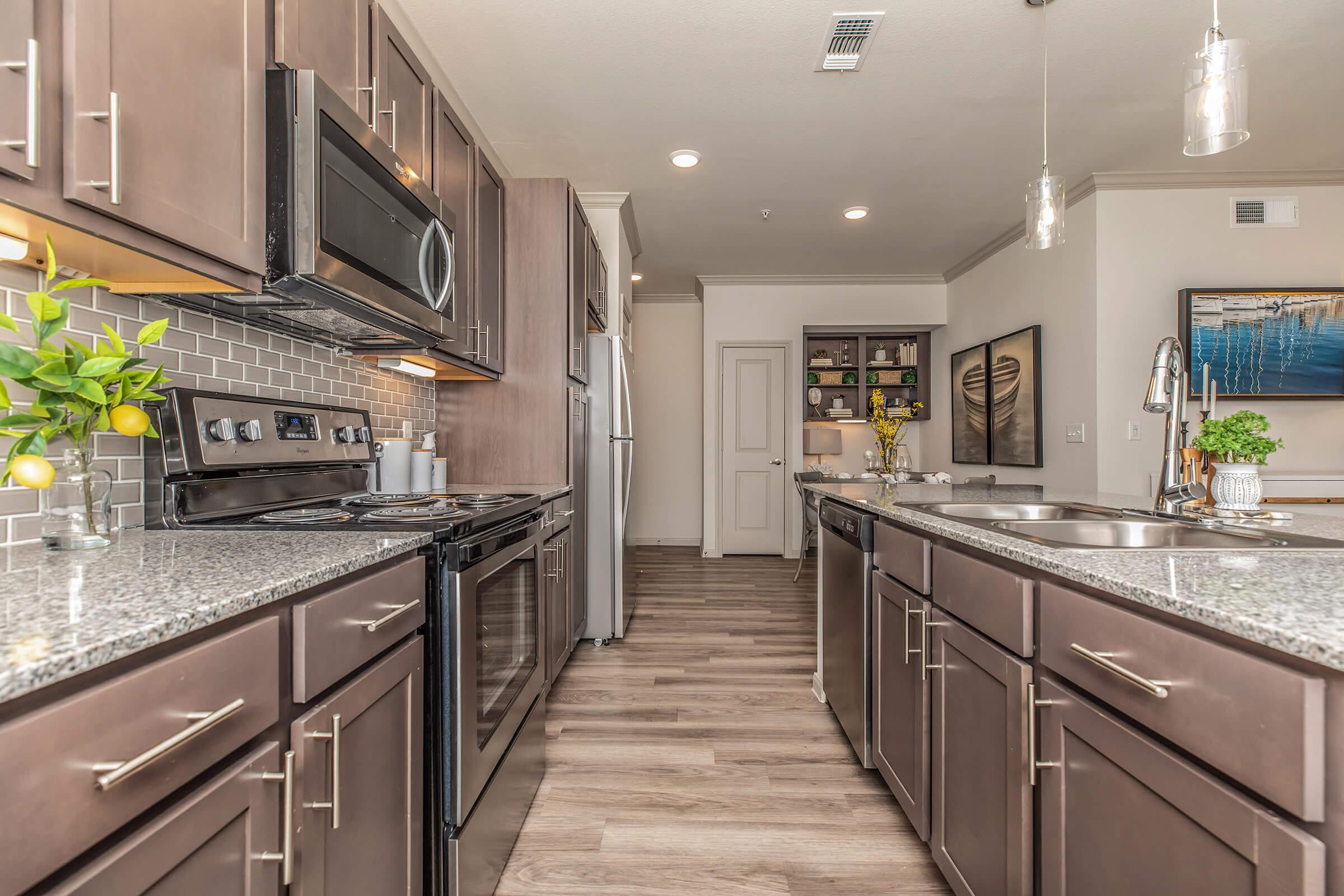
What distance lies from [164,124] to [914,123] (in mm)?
3148

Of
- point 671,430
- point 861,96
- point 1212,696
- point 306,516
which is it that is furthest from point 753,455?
point 1212,696

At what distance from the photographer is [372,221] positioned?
157 cm

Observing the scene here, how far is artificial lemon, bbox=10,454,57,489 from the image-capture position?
0.89 meters

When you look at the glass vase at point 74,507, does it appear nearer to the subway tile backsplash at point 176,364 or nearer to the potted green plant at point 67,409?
the potted green plant at point 67,409

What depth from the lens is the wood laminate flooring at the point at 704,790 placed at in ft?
5.14

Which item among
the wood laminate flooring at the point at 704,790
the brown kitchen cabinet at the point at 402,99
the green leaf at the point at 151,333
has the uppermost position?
the brown kitchen cabinet at the point at 402,99

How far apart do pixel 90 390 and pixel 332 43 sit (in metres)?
0.99

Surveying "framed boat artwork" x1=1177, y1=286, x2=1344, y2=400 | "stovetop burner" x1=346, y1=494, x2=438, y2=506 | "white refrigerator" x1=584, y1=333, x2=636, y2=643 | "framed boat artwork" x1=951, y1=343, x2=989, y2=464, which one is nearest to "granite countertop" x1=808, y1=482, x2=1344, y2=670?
"stovetop burner" x1=346, y1=494, x2=438, y2=506

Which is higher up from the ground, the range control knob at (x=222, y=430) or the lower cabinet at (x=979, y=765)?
the range control knob at (x=222, y=430)

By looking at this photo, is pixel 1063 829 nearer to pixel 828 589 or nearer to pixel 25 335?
pixel 828 589

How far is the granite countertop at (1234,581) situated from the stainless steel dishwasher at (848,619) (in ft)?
2.00

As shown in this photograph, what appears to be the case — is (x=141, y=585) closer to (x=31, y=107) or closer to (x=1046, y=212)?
(x=31, y=107)

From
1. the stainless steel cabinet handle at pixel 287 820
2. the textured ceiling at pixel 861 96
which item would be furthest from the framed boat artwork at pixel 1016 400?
the stainless steel cabinet handle at pixel 287 820

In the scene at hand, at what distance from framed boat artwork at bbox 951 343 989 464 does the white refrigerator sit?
3.21m
